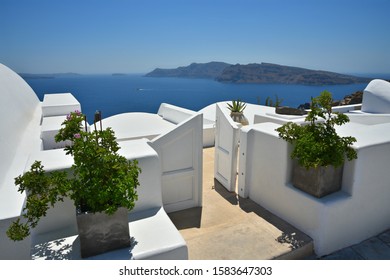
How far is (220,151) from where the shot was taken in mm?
6465

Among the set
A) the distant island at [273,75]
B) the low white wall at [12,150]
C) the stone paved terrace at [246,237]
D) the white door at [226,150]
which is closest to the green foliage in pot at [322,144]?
the stone paved terrace at [246,237]

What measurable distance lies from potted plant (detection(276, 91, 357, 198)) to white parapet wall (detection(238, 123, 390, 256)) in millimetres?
152

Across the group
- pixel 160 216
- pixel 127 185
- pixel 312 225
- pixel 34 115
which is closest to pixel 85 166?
pixel 127 185

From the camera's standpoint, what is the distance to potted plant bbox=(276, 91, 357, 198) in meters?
3.98

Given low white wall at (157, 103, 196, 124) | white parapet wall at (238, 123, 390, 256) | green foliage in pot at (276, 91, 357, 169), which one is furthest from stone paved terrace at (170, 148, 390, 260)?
low white wall at (157, 103, 196, 124)

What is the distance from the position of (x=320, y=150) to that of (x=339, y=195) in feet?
3.03

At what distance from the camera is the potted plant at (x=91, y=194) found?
268cm

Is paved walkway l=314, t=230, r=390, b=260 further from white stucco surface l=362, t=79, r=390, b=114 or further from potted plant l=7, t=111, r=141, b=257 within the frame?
white stucco surface l=362, t=79, r=390, b=114

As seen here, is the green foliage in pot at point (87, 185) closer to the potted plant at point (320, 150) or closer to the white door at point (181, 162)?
the white door at point (181, 162)

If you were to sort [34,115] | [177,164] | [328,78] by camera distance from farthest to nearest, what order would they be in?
[328,78] < [34,115] < [177,164]

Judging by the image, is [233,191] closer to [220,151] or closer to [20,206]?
[220,151]

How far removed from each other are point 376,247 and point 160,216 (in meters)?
3.67

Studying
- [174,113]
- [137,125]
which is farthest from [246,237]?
[137,125]

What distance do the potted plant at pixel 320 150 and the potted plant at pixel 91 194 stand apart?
2654mm
